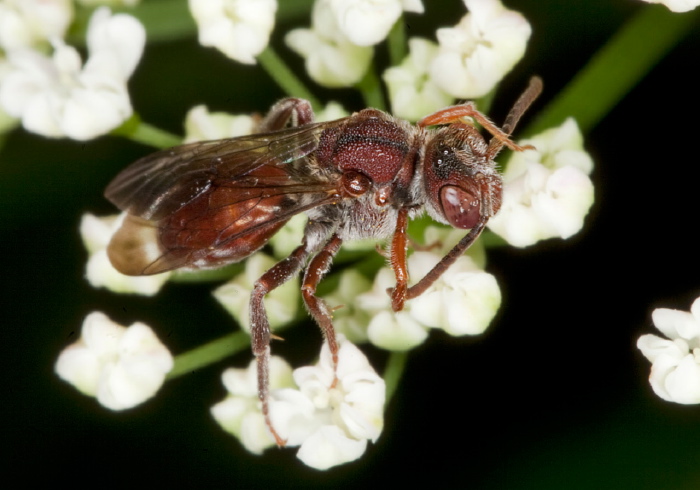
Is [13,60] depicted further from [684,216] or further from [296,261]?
[684,216]

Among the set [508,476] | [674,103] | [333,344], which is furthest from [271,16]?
[508,476]

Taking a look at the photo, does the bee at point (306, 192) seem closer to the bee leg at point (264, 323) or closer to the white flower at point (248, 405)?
the bee leg at point (264, 323)

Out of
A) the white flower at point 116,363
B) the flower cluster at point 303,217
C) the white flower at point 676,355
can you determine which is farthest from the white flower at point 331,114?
the white flower at point 676,355

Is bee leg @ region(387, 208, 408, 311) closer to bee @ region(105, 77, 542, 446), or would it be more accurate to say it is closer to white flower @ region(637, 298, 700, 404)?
bee @ region(105, 77, 542, 446)

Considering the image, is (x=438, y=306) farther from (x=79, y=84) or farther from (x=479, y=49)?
(x=79, y=84)

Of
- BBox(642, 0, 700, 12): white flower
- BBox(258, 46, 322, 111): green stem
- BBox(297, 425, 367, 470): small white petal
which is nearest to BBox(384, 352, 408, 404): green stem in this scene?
BBox(297, 425, 367, 470): small white petal
